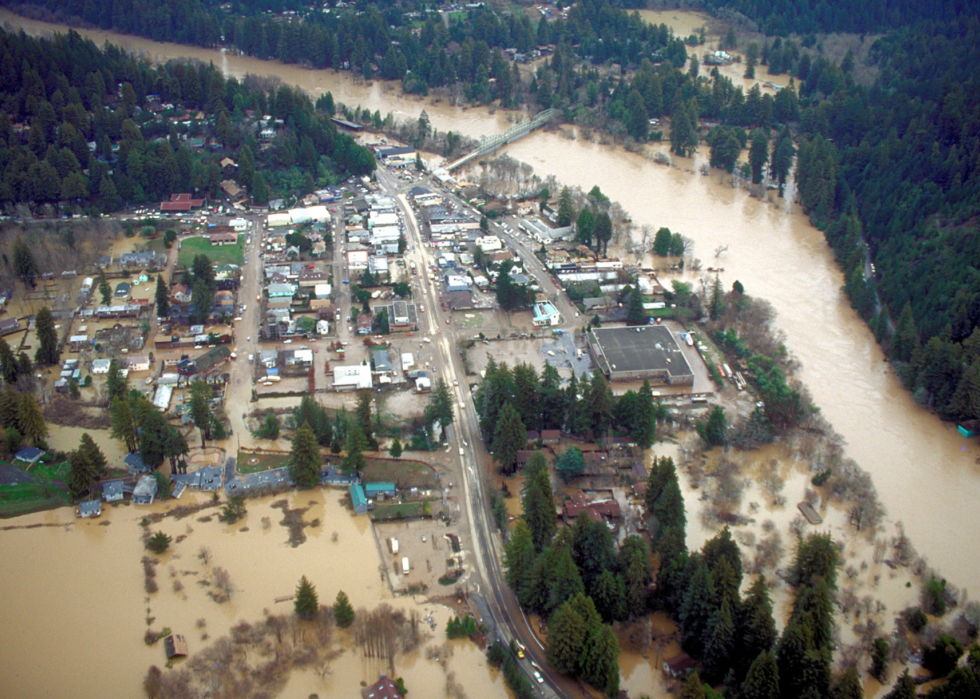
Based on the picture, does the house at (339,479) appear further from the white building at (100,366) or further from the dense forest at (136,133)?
the dense forest at (136,133)

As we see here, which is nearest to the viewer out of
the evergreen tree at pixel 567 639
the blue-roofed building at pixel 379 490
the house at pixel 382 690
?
the house at pixel 382 690

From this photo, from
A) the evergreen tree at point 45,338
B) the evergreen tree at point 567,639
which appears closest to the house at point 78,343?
the evergreen tree at point 45,338

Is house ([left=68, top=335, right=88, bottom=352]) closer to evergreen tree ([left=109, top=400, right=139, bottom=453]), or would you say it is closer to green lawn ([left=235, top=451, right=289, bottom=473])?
evergreen tree ([left=109, top=400, right=139, bottom=453])

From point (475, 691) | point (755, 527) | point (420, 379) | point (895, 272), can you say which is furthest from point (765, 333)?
point (475, 691)

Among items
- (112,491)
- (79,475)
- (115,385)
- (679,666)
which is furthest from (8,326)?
(679,666)

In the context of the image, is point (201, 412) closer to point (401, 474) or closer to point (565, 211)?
point (401, 474)

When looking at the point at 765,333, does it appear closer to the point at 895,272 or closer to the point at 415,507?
the point at 895,272
